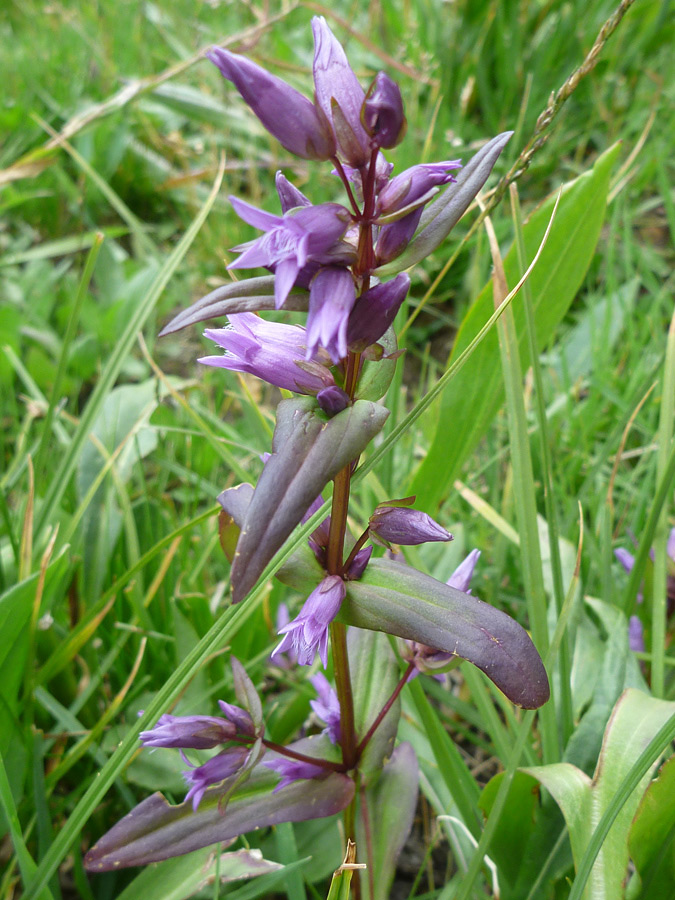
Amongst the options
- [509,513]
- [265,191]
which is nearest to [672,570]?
[509,513]

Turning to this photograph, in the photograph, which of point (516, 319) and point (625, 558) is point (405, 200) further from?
point (625, 558)

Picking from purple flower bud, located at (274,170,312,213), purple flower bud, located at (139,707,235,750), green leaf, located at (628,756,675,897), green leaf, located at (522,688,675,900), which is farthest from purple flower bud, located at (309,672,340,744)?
purple flower bud, located at (274,170,312,213)

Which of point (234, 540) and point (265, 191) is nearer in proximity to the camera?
point (234, 540)

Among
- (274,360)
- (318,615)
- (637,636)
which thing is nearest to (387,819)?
(318,615)

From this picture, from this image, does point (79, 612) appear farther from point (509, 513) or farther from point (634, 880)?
point (634, 880)

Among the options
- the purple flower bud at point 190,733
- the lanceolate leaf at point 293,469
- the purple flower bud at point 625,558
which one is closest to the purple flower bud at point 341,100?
the lanceolate leaf at point 293,469

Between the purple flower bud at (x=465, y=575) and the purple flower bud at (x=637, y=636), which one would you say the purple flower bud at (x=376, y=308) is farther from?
the purple flower bud at (x=637, y=636)

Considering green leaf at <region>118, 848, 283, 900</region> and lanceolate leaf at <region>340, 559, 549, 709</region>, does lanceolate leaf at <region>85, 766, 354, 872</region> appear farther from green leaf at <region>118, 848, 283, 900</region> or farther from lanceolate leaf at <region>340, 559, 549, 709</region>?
lanceolate leaf at <region>340, 559, 549, 709</region>
